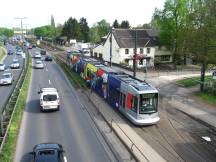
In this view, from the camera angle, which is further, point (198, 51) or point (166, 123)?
point (198, 51)

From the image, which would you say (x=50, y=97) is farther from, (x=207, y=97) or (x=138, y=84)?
(x=207, y=97)

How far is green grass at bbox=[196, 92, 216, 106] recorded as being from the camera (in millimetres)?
34606

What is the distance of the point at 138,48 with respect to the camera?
6944cm

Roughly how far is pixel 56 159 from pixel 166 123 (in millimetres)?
12665

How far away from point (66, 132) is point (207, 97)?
18.1 metres

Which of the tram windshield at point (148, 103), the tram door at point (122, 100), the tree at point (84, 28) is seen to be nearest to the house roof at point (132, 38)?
the tram door at point (122, 100)

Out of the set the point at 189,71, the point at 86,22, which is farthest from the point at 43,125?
the point at 86,22

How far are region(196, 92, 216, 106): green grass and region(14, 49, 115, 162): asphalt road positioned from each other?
1345 centimetres

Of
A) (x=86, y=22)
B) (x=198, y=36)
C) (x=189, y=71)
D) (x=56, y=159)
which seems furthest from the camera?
(x=86, y=22)

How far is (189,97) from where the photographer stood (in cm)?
3703

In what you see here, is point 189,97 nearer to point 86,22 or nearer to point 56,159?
point 56,159

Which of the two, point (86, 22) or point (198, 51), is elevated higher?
point (86, 22)

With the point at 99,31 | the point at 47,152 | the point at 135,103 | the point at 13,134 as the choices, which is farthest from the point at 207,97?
the point at 99,31

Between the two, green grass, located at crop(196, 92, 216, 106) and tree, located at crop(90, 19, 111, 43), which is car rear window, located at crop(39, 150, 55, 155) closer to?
green grass, located at crop(196, 92, 216, 106)
